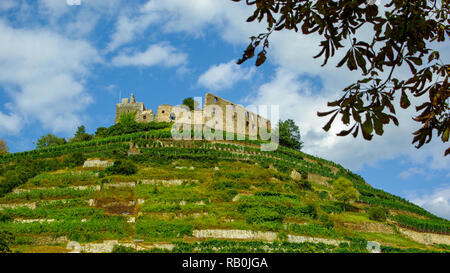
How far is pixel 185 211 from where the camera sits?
790 inches

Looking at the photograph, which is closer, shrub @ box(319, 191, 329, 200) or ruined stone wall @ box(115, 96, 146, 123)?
shrub @ box(319, 191, 329, 200)

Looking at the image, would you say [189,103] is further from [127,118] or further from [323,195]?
[323,195]

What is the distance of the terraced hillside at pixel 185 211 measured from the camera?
16797mm

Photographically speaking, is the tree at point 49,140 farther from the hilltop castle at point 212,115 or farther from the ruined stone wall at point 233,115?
the ruined stone wall at point 233,115

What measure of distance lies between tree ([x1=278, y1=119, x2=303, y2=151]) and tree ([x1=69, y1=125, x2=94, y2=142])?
27244mm

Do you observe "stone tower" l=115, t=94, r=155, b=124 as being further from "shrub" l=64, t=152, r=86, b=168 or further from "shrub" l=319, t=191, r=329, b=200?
"shrub" l=319, t=191, r=329, b=200

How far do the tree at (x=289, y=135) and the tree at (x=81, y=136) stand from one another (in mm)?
27244

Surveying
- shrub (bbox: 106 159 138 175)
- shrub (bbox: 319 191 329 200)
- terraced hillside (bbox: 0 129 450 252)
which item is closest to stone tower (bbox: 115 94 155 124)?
terraced hillside (bbox: 0 129 450 252)

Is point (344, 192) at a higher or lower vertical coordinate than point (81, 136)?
lower

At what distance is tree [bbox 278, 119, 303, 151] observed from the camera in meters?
53.8

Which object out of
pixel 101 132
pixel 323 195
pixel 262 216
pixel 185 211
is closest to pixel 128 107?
pixel 101 132

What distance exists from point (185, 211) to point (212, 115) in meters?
26.3

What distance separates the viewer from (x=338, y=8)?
2.88 metres

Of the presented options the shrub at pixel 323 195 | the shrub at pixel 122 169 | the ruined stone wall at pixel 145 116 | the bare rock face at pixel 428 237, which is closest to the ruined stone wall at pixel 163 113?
the ruined stone wall at pixel 145 116
